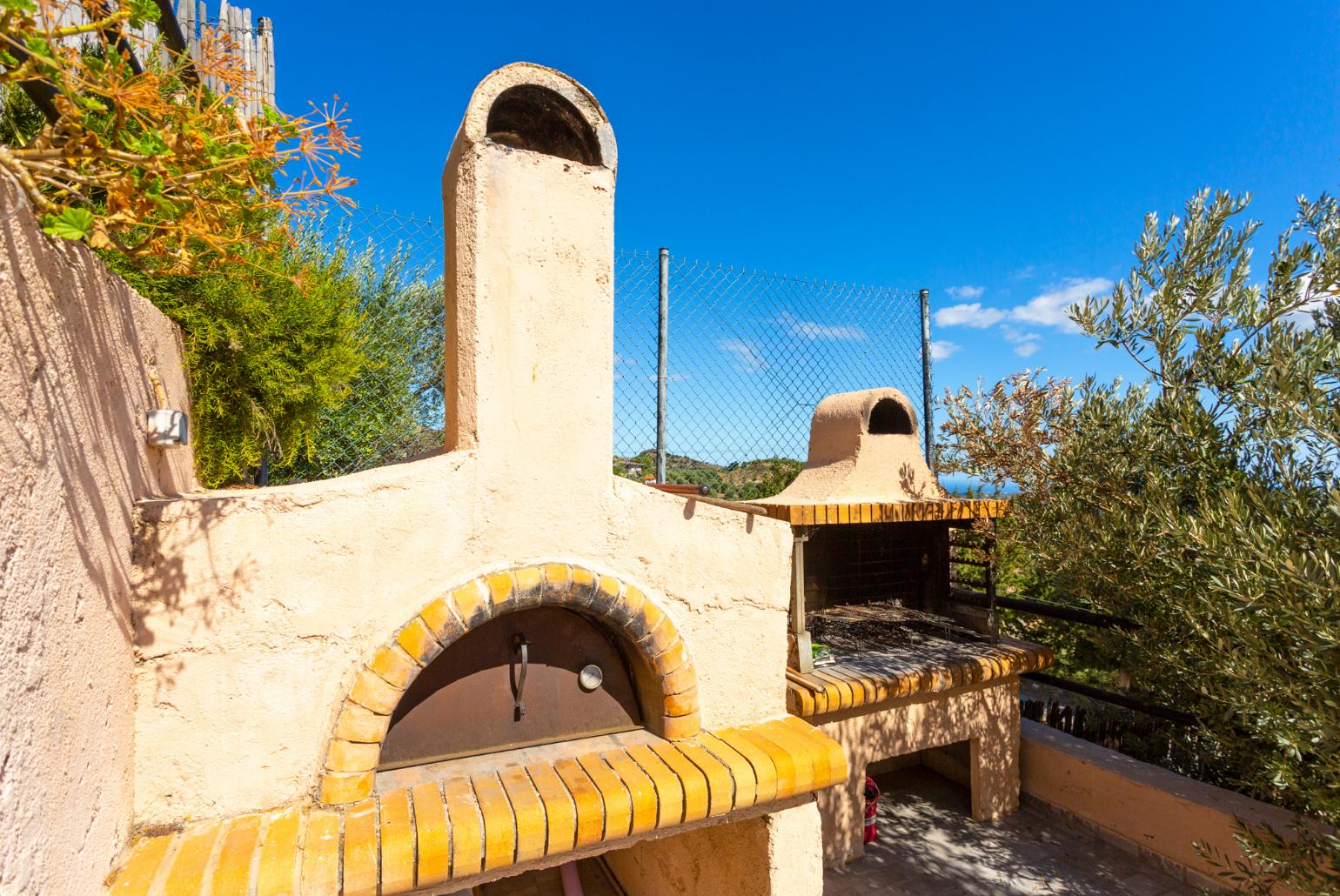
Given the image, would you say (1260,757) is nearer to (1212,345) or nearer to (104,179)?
(1212,345)

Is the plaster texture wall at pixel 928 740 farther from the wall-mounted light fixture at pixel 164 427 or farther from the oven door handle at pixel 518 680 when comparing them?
the wall-mounted light fixture at pixel 164 427

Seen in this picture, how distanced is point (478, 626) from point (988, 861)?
435cm

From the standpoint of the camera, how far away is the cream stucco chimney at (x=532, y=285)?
234cm

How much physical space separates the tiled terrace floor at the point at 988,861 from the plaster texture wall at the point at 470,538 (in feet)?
8.28

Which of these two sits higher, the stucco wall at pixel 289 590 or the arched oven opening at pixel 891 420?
the arched oven opening at pixel 891 420

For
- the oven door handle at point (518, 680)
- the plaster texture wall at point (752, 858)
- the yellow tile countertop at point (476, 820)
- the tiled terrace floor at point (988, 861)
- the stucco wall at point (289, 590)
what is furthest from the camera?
the tiled terrace floor at point (988, 861)

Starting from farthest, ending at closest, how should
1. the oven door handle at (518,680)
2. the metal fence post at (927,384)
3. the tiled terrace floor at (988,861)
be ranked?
1. the metal fence post at (927,384)
2. the tiled terrace floor at (988,861)
3. the oven door handle at (518,680)

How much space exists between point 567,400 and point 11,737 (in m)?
1.71

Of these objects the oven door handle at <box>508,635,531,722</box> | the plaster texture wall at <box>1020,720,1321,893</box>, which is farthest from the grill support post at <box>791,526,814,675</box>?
the plaster texture wall at <box>1020,720,1321,893</box>

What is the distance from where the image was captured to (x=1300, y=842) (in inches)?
124

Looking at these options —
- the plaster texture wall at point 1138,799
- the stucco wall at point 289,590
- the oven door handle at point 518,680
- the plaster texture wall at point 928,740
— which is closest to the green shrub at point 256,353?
the stucco wall at point 289,590

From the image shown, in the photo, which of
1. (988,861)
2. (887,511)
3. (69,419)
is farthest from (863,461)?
(69,419)

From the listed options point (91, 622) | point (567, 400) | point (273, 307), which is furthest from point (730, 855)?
point (273, 307)

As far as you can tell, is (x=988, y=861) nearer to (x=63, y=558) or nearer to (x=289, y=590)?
(x=289, y=590)
